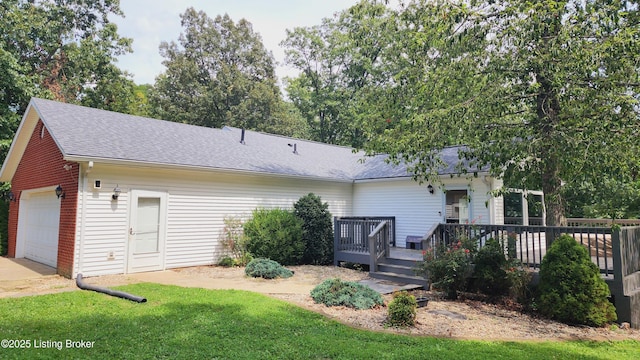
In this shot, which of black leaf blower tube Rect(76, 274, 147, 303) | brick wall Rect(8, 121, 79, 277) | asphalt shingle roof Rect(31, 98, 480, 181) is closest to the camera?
black leaf blower tube Rect(76, 274, 147, 303)

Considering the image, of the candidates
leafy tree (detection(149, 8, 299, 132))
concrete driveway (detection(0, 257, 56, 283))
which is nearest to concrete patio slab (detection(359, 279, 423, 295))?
concrete driveway (detection(0, 257, 56, 283))

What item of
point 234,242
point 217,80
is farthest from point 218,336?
point 217,80

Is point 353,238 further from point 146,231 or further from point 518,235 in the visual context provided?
point 146,231

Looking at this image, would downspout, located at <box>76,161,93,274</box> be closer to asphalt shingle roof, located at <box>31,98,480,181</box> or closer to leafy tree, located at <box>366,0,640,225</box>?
asphalt shingle roof, located at <box>31,98,480,181</box>

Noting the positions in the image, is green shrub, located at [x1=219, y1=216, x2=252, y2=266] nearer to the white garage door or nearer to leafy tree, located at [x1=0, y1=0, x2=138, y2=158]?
the white garage door

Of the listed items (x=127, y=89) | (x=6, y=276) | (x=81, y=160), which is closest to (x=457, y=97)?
(x=81, y=160)

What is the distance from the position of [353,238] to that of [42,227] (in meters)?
9.51

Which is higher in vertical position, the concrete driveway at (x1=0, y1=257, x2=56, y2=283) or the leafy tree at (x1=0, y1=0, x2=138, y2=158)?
the leafy tree at (x1=0, y1=0, x2=138, y2=158)

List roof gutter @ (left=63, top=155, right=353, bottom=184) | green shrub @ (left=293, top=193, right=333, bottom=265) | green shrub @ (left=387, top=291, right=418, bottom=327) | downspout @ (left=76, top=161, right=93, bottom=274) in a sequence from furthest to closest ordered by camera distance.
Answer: green shrub @ (left=293, top=193, right=333, bottom=265)
downspout @ (left=76, top=161, right=93, bottom=274)
roof gutter @ (left=63, top=155, right=353, bottom=184)
green shrub @ (left=387, top=291, right=418, bottom=327)

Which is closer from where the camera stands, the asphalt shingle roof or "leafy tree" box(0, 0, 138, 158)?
the asphalt shingle roof

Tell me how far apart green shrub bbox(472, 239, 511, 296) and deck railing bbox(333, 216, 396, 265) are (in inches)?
133

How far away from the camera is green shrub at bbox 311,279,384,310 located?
6.68 meters

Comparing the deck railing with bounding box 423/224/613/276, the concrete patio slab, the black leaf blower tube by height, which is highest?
the deck railing with bounding box 423/224/613/276

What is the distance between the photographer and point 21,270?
32.7 ft
